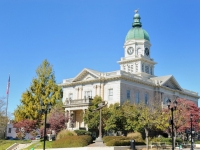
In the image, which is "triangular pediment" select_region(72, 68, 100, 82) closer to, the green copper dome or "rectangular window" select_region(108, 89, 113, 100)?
"rectangular window" select_region(108, 89, 113, 100)

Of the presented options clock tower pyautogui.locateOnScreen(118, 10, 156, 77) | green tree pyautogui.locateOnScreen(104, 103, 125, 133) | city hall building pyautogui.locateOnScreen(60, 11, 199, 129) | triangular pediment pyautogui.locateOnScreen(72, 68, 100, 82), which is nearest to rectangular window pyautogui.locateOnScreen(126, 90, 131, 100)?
city hall building pyautogui.locateOnScreen(60, 11, 199, 129)

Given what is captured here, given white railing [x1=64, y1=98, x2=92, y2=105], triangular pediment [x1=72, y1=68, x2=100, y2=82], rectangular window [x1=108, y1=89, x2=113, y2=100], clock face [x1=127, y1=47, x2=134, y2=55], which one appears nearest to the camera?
white railing [x1=64, y1=98, x2=92, y2=105]

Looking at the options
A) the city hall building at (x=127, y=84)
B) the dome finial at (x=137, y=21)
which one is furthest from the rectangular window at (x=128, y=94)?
the dome finial at (x=137, y=21)

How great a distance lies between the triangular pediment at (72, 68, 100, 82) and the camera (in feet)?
209

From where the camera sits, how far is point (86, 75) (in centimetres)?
6550

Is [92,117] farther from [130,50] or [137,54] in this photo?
[130,50]

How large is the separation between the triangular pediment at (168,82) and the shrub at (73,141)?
26211 millimetres

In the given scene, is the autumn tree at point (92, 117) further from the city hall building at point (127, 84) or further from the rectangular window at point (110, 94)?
the rectangular window at point (110, 94)

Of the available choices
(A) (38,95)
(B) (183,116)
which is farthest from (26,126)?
(B) (183,116)

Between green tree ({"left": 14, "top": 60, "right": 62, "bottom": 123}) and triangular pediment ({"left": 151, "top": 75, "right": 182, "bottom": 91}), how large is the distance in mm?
20571

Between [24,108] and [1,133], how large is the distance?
6.80 m

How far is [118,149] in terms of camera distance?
41.3 meters

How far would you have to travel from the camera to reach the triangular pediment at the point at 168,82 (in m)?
69.2

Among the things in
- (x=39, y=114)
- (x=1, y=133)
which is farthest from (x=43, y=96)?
(x=1, y=133)
